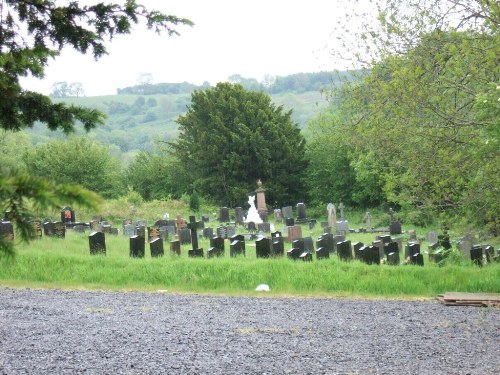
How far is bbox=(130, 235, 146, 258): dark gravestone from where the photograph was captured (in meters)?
14.9

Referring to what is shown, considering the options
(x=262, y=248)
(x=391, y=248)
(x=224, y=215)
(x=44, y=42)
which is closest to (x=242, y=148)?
(x=224, y=215)

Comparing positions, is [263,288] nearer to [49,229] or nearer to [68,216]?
[49,229]

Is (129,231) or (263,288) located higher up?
(129,231)

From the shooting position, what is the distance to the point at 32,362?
7.04 metres

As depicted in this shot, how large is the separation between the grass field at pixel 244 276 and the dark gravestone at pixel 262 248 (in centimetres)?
83

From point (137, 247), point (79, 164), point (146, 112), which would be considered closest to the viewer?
point (137, 247)

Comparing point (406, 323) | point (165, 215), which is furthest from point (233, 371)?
point (165, 215)

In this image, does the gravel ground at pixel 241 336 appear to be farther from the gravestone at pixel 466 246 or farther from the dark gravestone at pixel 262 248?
the gravestone at pixel 466 246

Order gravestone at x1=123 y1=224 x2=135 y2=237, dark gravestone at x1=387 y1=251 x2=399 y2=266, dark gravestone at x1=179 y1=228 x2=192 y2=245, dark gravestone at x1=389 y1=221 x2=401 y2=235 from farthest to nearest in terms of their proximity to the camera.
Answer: dark gravestone at x1=389 y1=221 x2=401 y2=235 < gravestone at x1=123 y1=224 x2=135 y2=237 < dark gravestone at x1=179 y1=228 x2=192 y2=245 < dark gravestone at x1=387 y1=251 x2=399 y2=266

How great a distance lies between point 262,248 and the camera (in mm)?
15000

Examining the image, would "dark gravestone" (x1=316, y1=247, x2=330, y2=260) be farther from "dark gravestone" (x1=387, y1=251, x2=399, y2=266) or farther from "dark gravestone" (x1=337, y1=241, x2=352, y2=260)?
"dark gravestone" (x1=387, y1=251, x2=399, y2=266)

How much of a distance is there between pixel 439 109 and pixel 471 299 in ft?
12.2

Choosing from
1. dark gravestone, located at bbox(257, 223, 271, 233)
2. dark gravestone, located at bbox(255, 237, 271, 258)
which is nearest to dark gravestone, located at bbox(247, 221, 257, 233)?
dark gravestone, located at bbox(257, 223, 271, 233)

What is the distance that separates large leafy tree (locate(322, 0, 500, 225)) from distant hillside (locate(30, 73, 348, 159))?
101 meters
